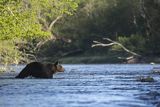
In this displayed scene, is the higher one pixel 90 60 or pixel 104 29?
pixel 104 29

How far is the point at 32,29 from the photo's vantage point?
47469mm

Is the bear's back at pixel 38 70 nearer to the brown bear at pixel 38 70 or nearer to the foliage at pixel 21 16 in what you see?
the brown bear at pixel 38 70

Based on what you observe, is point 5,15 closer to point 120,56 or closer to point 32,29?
point 32,29

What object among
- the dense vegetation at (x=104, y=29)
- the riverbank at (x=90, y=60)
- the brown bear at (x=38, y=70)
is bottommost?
the riverbank at (x=90, y=60)

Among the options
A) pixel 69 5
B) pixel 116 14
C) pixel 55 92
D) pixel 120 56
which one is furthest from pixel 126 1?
pixel 55 92

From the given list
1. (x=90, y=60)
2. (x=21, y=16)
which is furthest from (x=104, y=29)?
(x=21, y=16)

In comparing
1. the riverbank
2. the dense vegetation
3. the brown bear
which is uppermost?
the dense vegetation

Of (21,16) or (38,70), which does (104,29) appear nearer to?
(21,16)

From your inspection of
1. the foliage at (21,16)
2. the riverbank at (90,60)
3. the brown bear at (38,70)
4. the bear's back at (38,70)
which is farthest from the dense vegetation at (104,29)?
the bear's back at (38,70)

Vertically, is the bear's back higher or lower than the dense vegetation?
lower

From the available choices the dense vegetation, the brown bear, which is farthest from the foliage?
the dense vegetation

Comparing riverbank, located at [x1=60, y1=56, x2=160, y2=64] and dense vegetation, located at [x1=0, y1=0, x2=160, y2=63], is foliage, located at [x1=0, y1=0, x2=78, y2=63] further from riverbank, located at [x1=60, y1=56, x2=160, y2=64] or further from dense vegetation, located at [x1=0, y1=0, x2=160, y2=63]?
riverbank, located at [x1=60, y1=56, x2=160, y2=64]

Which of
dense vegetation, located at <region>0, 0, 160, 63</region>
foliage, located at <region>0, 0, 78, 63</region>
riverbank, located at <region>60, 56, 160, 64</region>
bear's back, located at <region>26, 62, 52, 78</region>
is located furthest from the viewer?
riverbank, located at <region>60, 56, 160, 64</region>

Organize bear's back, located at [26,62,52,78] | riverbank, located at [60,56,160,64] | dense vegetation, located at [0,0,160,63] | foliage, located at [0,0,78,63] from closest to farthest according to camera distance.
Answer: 1. bear's back, located at [26,62,52,78]
2. foliage, located at [0,0,78,63]
3. dense vegetation, located at [0,0,160,63]
4. riverbank, located at [60,56,160,64]
